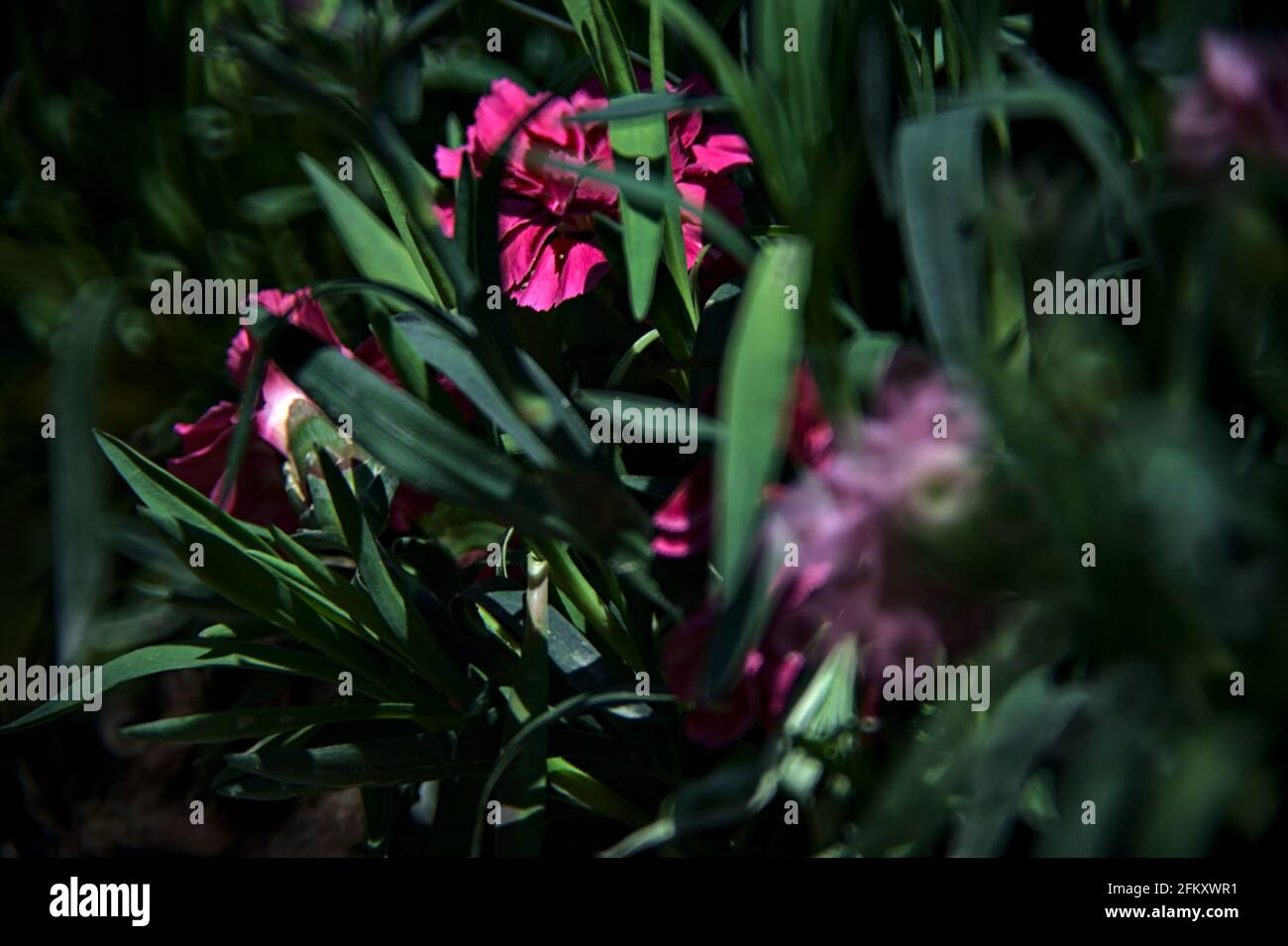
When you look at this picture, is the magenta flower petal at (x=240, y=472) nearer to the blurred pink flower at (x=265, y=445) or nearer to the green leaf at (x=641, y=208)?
the blurred pink flower at (x=265, y=445)

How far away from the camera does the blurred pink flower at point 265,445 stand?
695 mm

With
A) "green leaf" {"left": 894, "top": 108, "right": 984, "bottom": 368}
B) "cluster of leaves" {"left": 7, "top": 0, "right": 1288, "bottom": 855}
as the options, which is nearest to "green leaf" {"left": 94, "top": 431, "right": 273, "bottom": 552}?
"cluster of leaves" {"left": 7, "top": 0, "right": 1288, "bottom": 855}

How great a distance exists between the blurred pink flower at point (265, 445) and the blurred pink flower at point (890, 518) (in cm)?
30

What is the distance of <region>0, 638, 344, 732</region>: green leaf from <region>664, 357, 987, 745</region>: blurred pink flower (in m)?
0.26

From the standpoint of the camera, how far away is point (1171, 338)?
467 mm

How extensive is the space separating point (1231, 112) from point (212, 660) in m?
0.53

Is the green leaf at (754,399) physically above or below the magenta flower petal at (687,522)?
above

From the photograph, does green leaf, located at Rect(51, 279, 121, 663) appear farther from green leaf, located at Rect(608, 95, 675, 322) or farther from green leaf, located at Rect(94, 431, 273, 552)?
green leaf, located at Rect(608, 95, 675, 322)

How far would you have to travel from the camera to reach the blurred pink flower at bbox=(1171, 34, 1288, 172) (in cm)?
41

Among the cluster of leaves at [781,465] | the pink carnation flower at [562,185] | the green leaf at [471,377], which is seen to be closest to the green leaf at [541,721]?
the cluster of leaves at [781,465]

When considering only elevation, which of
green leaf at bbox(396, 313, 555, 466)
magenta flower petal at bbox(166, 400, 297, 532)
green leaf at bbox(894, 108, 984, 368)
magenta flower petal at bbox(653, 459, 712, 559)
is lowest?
magenta flower petal at bbox(653, 459, 712, 559)

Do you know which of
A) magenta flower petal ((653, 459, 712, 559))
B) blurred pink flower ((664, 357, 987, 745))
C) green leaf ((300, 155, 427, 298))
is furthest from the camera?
green leaf ((300, 155, 427, 298))

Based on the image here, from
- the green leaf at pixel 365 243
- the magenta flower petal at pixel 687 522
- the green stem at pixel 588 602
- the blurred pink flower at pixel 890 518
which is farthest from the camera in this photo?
the green leaf at pixel 365 243
